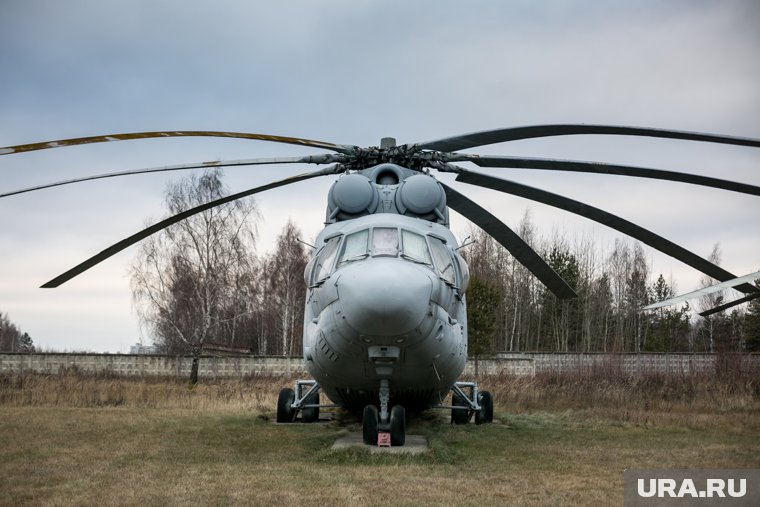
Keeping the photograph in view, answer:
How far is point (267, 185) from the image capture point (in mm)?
10320

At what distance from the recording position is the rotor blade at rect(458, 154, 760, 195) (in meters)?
7.78

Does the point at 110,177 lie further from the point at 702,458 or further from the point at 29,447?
the point at 702,458

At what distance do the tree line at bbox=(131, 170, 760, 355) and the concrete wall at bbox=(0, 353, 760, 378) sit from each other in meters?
1.06

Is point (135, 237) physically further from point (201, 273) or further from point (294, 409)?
point (201, 273)

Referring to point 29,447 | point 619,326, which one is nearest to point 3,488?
point 29,447

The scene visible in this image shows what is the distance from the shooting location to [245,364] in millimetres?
28109

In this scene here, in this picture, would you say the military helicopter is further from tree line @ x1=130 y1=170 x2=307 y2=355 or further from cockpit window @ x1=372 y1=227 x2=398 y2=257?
tree line @ x1=130 y1=170 x2=307 y2=355

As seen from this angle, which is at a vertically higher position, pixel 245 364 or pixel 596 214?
pixel 596 214

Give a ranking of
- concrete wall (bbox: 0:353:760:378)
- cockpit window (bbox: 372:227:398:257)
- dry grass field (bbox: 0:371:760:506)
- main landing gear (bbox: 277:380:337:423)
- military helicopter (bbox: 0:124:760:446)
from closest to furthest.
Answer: dry grass field (bbox: 0:371:760:506) < military helicopter (bbox: 0:124:760:446) < cockpit window (bbox: 372:227:398:257) < main landing gear (bbox: 277:380:337:423) < concrete wall (bbox: 0:353:760:378)

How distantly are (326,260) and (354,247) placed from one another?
1.66 ft

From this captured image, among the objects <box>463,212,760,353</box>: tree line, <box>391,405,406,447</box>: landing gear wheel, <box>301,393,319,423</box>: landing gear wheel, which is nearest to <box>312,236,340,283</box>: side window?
<box>391,405,406,447</box>: landing gear wheel

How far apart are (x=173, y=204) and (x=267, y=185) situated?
21711 millimetres

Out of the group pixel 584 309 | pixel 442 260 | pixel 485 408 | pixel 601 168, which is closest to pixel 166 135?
pixel 442 260

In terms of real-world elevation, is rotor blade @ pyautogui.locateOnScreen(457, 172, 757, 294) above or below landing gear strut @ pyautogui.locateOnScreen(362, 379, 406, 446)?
above
